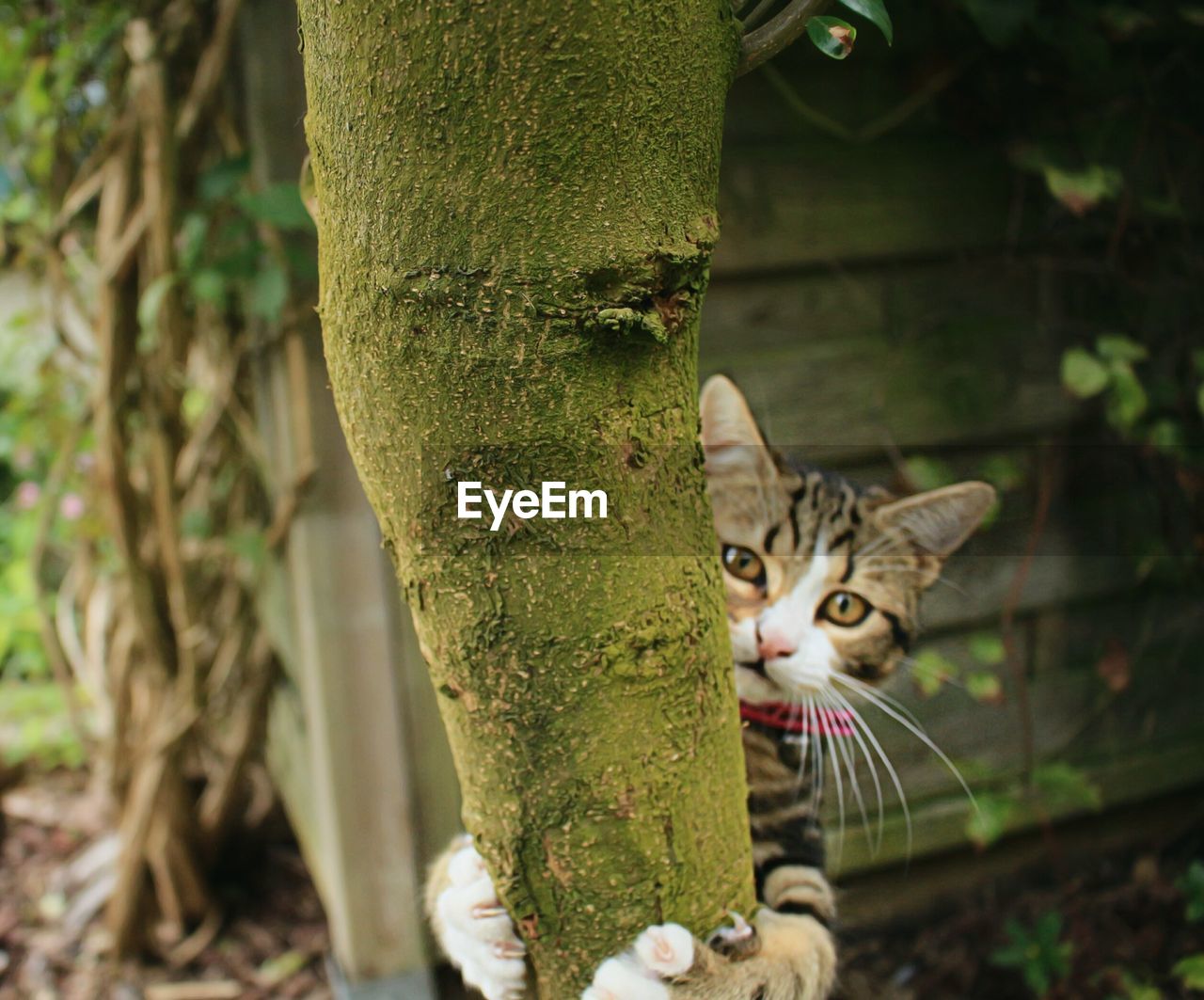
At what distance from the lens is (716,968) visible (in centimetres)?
59

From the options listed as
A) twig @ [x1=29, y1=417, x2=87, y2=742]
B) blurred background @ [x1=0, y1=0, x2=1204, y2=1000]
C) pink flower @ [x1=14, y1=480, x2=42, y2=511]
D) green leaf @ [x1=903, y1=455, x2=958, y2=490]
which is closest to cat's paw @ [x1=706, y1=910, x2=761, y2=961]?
green leaf @ [x1=903, y1=455, x2=958, y2=490]

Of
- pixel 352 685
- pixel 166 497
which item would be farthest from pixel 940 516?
pixel 166 497

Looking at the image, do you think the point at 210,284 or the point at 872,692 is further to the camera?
the point at 210,284

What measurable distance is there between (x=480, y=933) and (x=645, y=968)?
11cm

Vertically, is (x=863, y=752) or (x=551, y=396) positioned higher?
(x=551, y=396)

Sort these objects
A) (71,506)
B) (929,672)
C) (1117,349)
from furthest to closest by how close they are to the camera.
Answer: (71,506) < (1117,349) < (929,672)

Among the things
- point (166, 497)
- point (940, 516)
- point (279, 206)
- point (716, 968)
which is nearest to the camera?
point (716, 968)

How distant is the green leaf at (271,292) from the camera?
1.25 meters

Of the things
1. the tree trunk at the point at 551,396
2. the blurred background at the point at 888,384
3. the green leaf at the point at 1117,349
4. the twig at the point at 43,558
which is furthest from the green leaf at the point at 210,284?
the green leaf at the point at 1117,349

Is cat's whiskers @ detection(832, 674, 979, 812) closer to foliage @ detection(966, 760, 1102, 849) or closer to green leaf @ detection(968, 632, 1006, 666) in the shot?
green leaf @ detection(968, 632, 1006, 666)

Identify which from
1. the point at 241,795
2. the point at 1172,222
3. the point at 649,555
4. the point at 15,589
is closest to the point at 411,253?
the point at 649,555

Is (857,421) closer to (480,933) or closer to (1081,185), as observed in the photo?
(1081,185)

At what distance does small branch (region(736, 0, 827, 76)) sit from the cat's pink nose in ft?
1.39

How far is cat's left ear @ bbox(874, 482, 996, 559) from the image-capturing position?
762 mm
